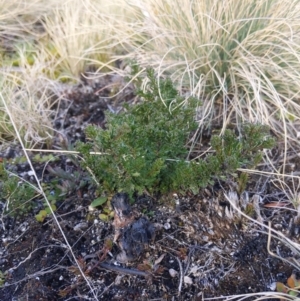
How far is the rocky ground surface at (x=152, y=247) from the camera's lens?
1.56 metres

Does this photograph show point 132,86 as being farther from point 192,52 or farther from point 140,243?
point 140,243

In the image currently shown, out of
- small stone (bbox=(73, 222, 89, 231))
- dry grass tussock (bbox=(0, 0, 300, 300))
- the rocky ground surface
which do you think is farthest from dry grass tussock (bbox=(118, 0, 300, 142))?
small stone (bbox=(73, 222, 89, 231))

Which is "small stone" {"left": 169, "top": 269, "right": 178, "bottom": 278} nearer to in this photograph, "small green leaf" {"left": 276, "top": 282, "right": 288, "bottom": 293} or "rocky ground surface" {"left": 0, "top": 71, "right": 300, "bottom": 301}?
"rocky ground surface" {"left": 0, "top": 71, "right": 300, "bottom": 301}

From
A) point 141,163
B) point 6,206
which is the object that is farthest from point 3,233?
point 141,163

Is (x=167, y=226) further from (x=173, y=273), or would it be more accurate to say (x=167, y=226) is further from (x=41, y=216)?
(x=41, y=216)

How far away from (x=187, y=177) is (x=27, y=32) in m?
1.84

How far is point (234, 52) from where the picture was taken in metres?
2.13

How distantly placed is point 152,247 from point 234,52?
98 cm

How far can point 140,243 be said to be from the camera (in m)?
1.62

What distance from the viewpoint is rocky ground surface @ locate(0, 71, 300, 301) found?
5.12 ft

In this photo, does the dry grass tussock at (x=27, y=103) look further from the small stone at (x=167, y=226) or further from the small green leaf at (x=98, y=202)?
the small stone at (x=167, y=226)

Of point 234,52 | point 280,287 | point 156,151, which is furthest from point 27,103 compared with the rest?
point 280,287

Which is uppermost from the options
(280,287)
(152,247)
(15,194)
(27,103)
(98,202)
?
(27,103)

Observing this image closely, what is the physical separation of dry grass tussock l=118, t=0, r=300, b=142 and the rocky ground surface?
342 millimetres
